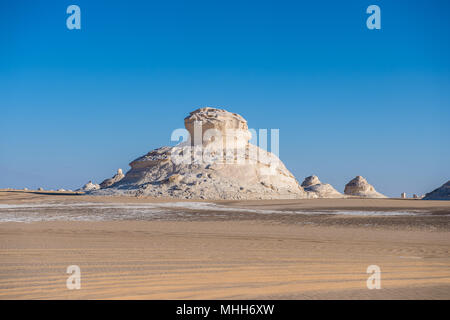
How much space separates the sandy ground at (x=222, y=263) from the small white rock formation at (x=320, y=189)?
3995 cm

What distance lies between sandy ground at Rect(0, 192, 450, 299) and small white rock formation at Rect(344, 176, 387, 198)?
60.0m

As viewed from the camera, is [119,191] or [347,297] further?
[119,191]

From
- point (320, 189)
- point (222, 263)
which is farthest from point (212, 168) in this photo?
point (222, 263)

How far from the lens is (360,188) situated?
233 feet

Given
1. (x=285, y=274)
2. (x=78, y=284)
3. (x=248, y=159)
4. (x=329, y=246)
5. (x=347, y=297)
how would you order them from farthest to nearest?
(x=248, y=159), (x=329, y=246), (x=285, y=274), (x=78, y=284), (x=347, y=297)

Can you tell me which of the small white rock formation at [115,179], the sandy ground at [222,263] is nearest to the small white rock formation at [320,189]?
the small white rock formation at [115,179]

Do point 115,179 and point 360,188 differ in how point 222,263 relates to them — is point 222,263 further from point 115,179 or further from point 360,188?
point 360,188

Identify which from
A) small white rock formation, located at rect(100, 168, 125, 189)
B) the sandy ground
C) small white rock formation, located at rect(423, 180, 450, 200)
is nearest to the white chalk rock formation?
small white rock formation, located at rect(423, 180, 450, 200)
